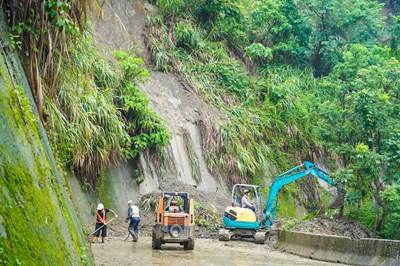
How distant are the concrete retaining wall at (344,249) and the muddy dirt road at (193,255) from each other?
1.14 ft

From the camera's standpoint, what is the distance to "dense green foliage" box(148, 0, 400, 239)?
25.5 m

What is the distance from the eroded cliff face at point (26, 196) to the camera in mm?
5762

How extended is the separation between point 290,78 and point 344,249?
2160cm

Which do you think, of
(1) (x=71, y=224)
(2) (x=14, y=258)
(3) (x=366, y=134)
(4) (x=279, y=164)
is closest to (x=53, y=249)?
(2) (x=14, y=258)

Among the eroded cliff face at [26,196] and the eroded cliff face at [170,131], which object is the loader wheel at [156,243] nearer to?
the eroded cliff face at [170,131]

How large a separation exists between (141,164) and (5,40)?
19643 mm

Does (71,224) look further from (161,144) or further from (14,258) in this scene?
(161,144)

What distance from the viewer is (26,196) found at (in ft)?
21.4

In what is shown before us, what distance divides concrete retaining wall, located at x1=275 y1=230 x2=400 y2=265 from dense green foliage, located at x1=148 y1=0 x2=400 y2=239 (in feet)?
17.0

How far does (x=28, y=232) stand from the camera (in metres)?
Result: 6.10

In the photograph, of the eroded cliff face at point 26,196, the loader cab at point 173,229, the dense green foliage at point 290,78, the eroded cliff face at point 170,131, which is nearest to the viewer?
the eroded cliff face at point 26,196

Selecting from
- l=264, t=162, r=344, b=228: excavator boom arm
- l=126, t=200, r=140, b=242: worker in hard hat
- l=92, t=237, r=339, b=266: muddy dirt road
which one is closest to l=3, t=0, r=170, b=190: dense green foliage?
l=126, t=200, r=140, b=242: worker in hard hat

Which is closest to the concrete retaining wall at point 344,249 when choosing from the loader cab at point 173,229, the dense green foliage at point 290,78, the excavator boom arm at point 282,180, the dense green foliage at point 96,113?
the loader cab at point 173,229

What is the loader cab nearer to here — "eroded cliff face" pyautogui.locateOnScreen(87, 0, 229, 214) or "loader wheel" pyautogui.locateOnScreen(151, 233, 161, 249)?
"loader wheel" pyautogui.locateOnScreen(151, 233, 161, 249)
